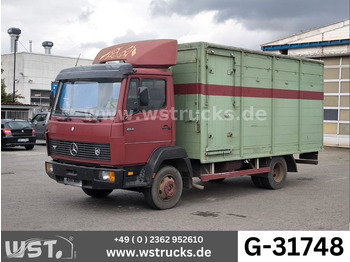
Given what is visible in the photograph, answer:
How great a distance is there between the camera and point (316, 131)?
12.7m

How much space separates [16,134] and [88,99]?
13.8m

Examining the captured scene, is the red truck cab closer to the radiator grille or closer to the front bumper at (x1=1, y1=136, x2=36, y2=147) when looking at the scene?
the radiator grille

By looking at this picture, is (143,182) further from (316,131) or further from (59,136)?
(316,131)

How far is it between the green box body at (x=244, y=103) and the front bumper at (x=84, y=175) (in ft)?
5.76

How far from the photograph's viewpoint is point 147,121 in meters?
8.54

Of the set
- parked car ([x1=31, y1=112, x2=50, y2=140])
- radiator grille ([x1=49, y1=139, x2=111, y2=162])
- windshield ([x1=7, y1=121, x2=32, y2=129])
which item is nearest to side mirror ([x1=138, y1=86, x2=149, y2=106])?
radiator grille ([x1=49, y1=139, x2=111, y2=162])

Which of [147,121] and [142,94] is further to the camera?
[147,121]

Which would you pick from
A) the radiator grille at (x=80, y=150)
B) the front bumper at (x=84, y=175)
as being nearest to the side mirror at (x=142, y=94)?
the radiator grille at (x=80, y=150)

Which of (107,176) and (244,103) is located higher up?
(244,103)

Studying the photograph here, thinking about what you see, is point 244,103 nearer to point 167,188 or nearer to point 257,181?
point 257,181

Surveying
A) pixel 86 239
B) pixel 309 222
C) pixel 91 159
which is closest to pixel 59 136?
pixel 91 159

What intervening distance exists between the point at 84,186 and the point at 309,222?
3982mm

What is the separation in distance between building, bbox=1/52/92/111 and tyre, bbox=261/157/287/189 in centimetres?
4648

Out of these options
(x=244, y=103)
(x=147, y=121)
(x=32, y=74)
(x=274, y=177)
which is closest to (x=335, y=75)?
(x=274, y=177)
